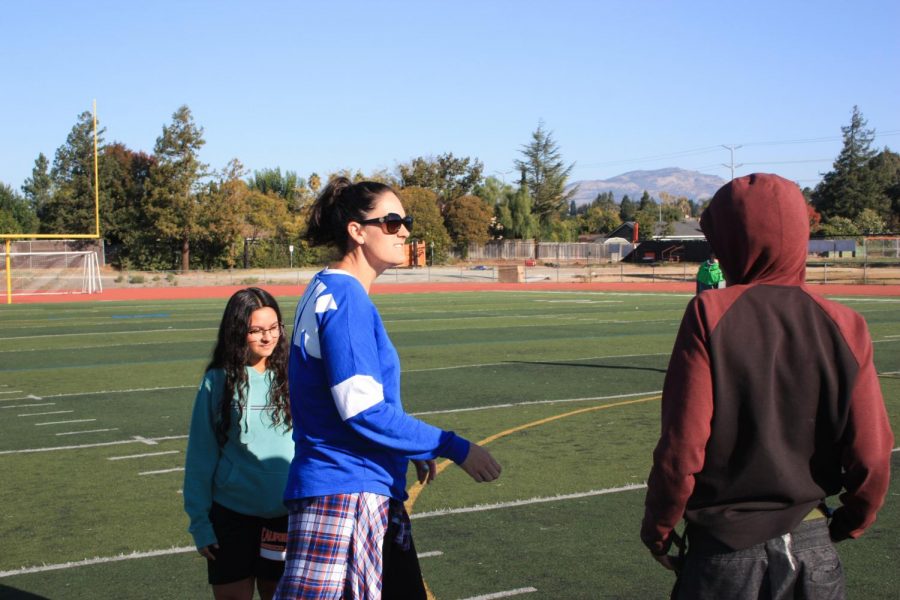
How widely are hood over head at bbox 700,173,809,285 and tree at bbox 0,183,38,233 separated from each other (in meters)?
68.4

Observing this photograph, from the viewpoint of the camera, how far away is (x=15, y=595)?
515 centimetres

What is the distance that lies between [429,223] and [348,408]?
235ft

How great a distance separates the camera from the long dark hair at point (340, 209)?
321 centimetres

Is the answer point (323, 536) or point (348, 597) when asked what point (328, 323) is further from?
point (348, 597)

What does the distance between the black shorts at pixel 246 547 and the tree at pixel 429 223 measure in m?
67.6

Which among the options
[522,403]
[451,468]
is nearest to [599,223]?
[522,403]

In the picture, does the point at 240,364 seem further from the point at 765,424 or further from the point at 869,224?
the point at 869,224

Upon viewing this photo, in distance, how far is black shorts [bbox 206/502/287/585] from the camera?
3826 millimetres

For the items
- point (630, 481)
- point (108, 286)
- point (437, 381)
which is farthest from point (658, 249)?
point (630, 481)

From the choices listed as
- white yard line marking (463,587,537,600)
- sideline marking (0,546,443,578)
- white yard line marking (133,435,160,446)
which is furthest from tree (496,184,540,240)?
white yard line marking (463,587,537,600)

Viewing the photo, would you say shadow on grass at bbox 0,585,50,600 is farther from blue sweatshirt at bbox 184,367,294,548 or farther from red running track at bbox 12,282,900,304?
red running track at bbox 12,282,900,304

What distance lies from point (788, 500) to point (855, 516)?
0.29 metres

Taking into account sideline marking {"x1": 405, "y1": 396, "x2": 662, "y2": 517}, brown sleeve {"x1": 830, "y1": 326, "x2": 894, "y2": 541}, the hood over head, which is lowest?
sideline marking {"x1": 405, "y1": 396, "x2": 662, "y2": 517}

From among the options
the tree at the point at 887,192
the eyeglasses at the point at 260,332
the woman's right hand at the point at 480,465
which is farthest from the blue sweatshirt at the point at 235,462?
the tree at the point at 887,192
